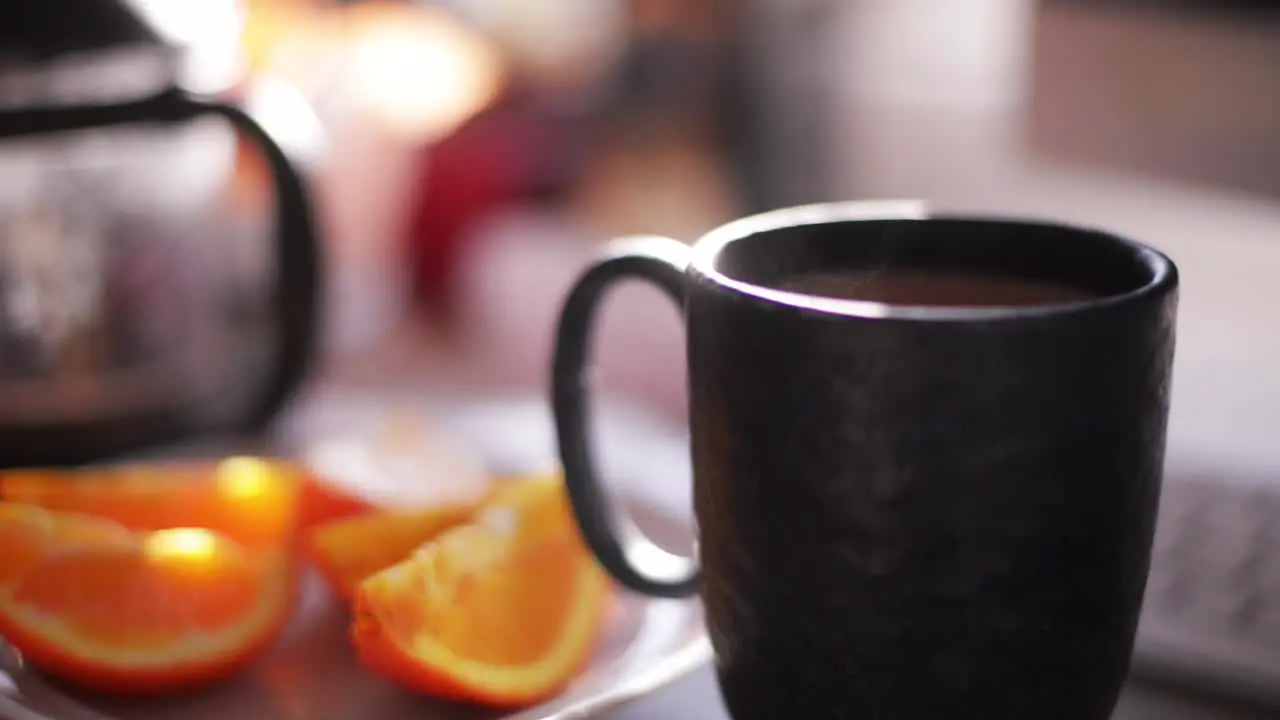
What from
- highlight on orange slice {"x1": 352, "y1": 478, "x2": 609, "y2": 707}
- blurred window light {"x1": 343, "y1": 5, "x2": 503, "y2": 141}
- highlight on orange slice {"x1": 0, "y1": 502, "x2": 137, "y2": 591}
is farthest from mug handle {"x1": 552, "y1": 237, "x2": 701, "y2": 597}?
blurred window light {"x1": 343, "y1": 5, "x2": 503, "y2": 141}

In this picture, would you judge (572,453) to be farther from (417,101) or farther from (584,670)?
(417,101)

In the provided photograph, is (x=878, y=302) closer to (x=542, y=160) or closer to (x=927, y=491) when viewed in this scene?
(x=927, y=491)

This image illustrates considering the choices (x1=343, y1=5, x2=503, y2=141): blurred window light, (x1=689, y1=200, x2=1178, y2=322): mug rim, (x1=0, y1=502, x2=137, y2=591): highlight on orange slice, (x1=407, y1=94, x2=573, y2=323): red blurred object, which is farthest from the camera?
(x1=343, y1=5, x2=503, y2=141): blurred window light

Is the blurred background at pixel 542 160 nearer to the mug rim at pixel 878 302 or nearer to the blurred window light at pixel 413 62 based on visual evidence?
the blurred window light at pixel 413 62

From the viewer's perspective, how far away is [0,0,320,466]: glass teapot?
53 cm

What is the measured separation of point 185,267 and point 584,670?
0.32 m

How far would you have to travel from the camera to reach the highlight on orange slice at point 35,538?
1.27ft

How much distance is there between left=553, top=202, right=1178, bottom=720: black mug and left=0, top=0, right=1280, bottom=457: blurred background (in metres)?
0.29

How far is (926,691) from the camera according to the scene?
12.0 inches

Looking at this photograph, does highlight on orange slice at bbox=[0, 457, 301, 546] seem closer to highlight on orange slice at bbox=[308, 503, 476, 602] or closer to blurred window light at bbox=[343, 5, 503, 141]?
highlight on orange slice at bbox=[308, 503, 476, 602]

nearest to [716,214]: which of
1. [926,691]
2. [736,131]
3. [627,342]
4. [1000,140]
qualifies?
[736,131]

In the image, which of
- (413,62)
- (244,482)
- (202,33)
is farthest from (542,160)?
(244,482)

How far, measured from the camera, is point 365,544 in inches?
16.8

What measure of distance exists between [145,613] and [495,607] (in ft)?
0.33
